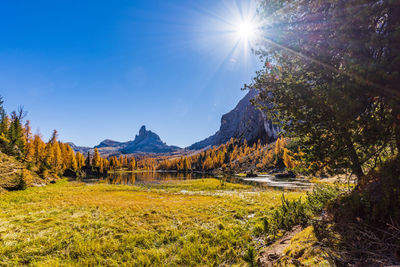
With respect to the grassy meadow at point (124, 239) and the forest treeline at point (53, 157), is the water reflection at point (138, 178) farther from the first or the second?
the grassy meadow at point (124, 239)

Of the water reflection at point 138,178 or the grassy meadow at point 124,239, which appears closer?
the grassy meadow at point 124,239

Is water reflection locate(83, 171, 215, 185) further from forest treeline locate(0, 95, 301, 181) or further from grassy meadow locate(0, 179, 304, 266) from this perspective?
grassy meadow locate(0, 179, 304, 266)

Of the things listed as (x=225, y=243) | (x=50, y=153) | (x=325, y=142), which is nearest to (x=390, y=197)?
(x=325, y=142)

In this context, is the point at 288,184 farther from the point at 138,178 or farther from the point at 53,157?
the point at 53,157

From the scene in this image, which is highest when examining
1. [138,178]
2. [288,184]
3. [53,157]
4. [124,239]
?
[53,157]

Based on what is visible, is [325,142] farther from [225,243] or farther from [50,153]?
[50,153]

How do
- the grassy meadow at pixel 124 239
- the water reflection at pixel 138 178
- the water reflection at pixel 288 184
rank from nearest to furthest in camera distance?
the grassy meadow at pixel 124 239 < the water reflection at pixel 288 184 < the water reflection at pixel 138 178

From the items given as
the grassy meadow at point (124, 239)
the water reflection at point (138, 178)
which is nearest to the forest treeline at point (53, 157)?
the grassy meadow at point (124, 239)

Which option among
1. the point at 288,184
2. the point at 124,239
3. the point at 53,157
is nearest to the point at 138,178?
the point at 53,157

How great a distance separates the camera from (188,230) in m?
9.83

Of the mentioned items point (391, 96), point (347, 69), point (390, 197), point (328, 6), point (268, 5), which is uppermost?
point (268, 5)

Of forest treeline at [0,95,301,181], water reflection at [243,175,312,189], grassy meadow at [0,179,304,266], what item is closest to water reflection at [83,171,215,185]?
forest treeline at [0,95,301,181]

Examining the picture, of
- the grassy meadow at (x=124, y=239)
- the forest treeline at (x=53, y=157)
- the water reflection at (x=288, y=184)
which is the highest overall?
the forest treeline at (x=53, y=157)

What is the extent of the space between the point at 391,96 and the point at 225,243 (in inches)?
332
